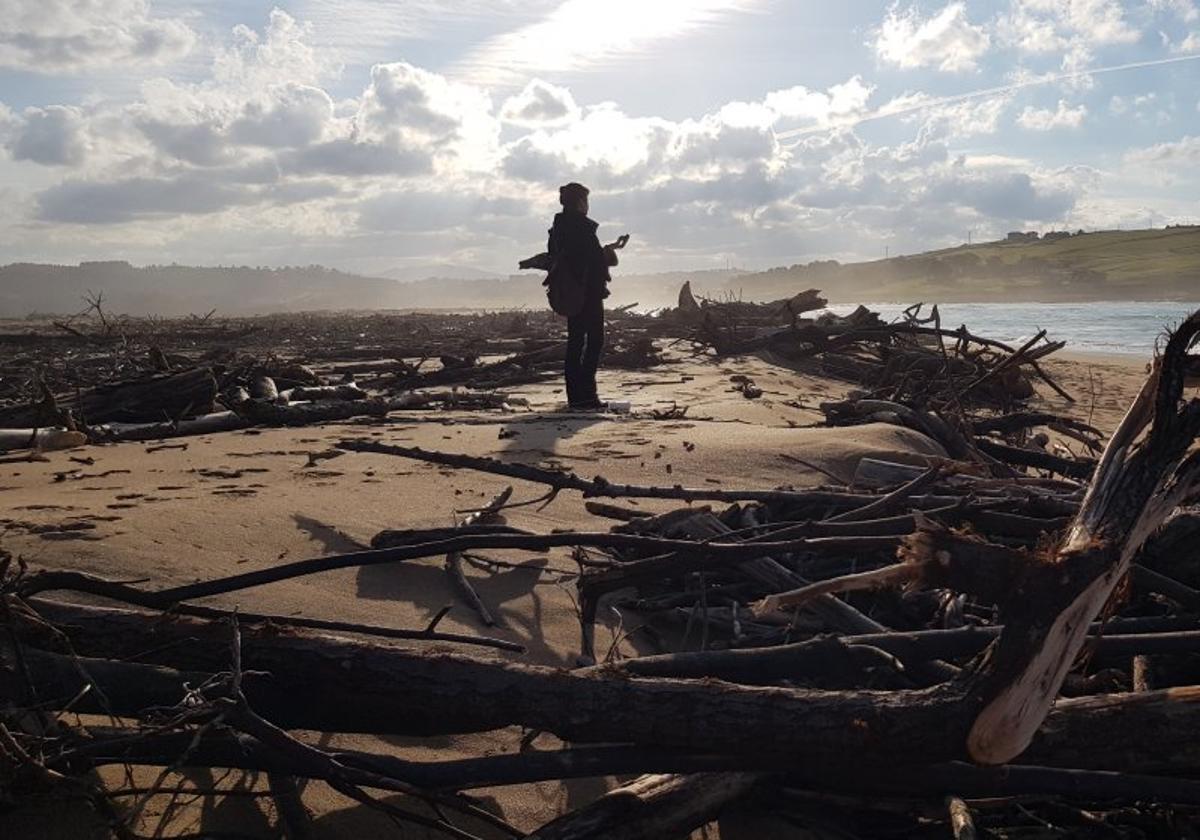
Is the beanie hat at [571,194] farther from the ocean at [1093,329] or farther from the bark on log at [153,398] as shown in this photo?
the ocean at [1093,329]

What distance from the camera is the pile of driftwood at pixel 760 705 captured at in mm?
1473

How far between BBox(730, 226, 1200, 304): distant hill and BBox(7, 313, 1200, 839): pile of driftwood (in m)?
62.0

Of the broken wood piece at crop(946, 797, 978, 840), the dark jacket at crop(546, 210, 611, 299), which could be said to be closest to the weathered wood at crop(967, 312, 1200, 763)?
the broken wood piece at crop(946, 797, 978, 840)

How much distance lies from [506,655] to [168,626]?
1100 mm

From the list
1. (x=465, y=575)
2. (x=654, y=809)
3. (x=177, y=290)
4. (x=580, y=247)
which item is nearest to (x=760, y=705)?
(x=654, y=809)

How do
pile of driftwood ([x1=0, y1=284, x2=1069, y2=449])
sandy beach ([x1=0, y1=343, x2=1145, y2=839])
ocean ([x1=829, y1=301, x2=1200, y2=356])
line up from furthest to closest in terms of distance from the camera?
ocean ([x1=829, y1=301, x2=1200, y2=356]) < pile of driftwood ([x1=0, y1=284, x2=1069, y2=449]) < sandy beach ([x1=0, y1=343, x2=1145, y2=839])

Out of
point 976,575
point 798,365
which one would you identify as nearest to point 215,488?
point 976,575

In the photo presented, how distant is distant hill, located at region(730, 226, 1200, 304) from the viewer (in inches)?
2603

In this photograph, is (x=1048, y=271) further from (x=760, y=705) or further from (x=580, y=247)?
(x=760, y=705)

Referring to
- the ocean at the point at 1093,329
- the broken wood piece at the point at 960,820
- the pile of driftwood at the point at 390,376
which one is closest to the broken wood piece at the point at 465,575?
the broken wood piece at the point at 960,820

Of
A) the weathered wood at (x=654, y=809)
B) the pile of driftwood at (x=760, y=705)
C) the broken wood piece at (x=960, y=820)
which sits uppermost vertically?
the pile of driftwood at (x=760, y=705)

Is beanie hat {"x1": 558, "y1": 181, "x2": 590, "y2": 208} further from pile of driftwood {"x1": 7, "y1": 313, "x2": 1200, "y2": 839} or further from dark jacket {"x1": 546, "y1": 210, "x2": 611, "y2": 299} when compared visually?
pile of driftwood {"x1": 7, "y1": 313, "x2": 1200, "y2": 839}

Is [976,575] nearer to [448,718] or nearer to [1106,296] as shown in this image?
[448,718]

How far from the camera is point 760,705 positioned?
165 centimetres
